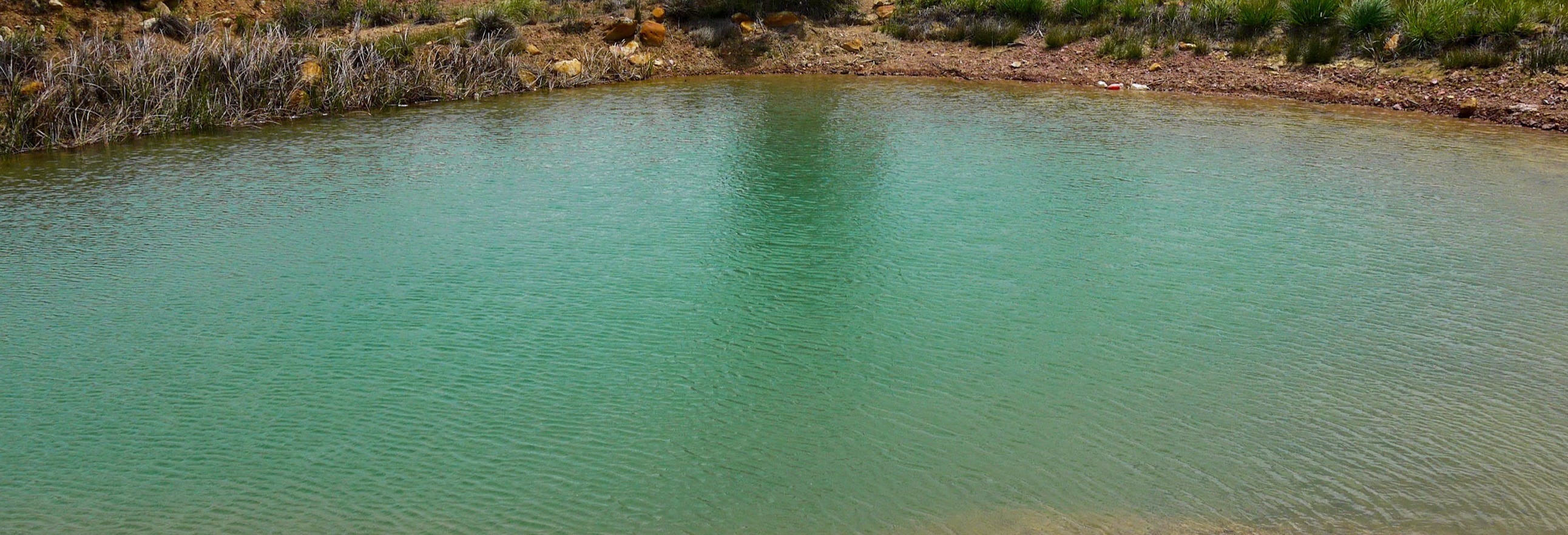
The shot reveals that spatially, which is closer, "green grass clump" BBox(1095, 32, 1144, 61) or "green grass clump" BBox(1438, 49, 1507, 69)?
"green grass clump" BBox(1438, 49, 1507, 69)

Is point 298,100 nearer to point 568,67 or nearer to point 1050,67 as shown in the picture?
point 568,67

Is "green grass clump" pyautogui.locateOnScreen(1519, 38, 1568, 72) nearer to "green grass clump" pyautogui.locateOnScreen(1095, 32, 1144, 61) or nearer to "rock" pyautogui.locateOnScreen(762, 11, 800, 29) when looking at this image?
"green grass clump" pyautogui.locateOnScreen(1095, 32, 1144, 61)

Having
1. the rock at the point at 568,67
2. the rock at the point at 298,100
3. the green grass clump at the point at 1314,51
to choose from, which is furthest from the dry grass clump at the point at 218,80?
the green grass clump at the point at 1314,51

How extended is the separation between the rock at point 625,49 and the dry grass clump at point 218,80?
183 cm

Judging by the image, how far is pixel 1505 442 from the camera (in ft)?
16.4

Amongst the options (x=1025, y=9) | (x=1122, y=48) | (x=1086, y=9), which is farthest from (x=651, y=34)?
(x=1122, y=48)

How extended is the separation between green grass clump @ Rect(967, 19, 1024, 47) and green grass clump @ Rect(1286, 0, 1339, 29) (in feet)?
14.4

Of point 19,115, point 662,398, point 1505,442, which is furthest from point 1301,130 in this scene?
point 19,115

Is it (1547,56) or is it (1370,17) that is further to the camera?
(1370,17)

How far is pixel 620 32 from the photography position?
19266 mm

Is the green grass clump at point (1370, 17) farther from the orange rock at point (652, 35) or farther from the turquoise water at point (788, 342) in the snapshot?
the orange rock at point (652, 35)

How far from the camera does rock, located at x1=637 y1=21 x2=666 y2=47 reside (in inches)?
765

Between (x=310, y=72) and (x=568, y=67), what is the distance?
4.33 meters

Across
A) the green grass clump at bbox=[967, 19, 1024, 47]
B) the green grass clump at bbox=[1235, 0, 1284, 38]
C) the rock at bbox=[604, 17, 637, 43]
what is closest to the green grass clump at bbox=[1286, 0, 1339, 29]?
the green grass clump at bbox=[1235, 0, 1284, 38]
